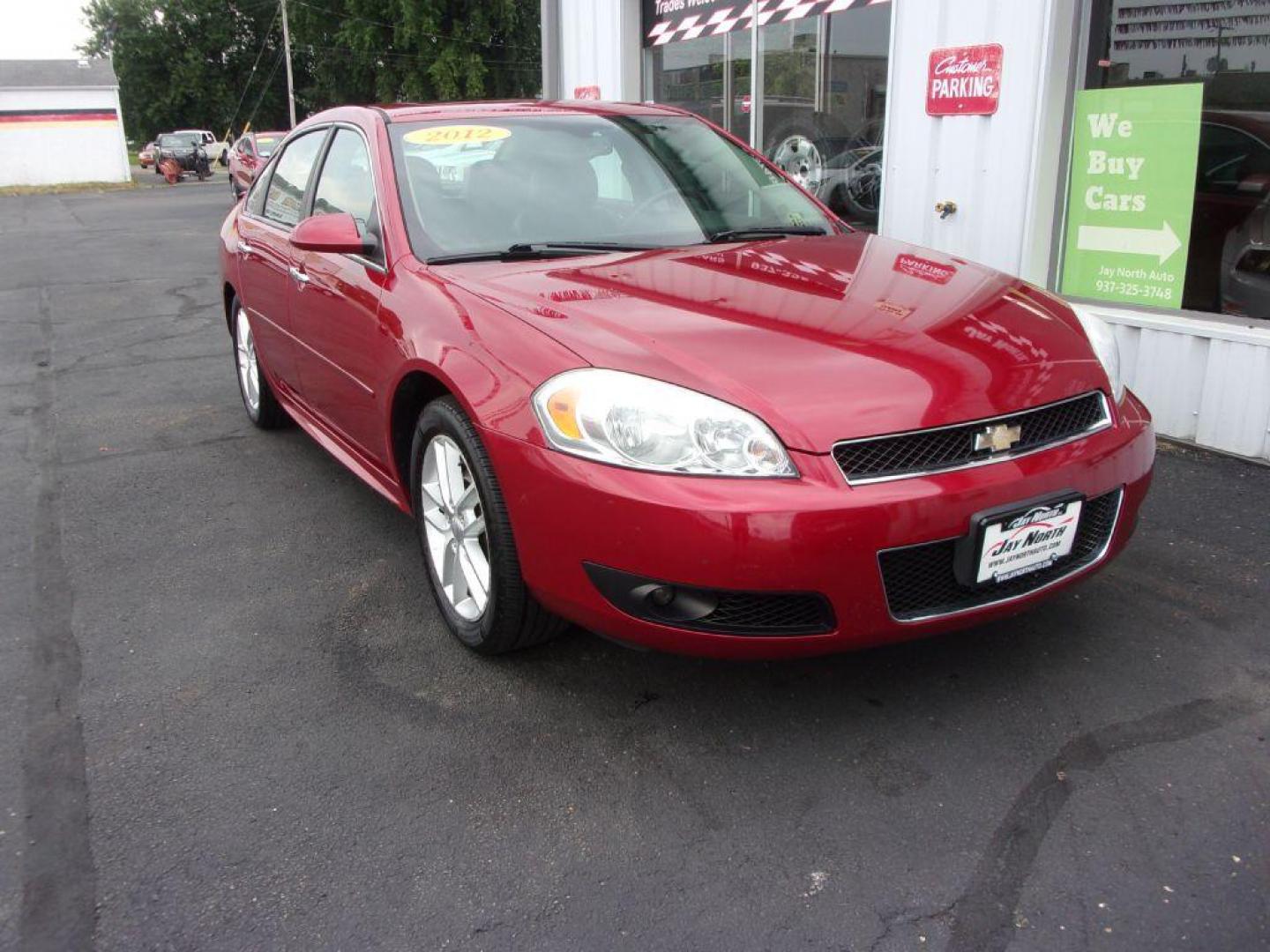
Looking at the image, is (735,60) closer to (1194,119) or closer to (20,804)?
(1194,119)

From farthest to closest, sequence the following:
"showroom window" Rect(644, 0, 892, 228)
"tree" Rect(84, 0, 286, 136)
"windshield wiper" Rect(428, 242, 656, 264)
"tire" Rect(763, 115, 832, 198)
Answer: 1. "tree" Rect(84, 0, 286, 136)
2. "tire" Rect(763, 115, 832, 198)
3. "showroom window" Rect(644, 0, 892, 228)
4. "windshield wiper" Rect(428, 242, 656, 264)

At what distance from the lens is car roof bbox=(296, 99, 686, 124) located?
3818 millimetres

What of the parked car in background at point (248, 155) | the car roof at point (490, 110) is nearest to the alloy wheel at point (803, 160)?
the car roof at point (490, 110)

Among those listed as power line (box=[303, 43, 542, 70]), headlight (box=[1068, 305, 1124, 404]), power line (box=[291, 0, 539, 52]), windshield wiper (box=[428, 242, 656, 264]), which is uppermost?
power line (box=[291, 0, 539, 52])

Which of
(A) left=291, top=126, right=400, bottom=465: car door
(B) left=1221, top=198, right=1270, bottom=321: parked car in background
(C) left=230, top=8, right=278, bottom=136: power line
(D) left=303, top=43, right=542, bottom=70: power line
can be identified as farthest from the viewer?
(C) left=230, top=8, right=278, bottom=136: power line

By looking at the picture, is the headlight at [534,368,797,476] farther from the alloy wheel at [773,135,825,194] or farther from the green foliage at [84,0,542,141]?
the green foliage at [84,0,542,141]

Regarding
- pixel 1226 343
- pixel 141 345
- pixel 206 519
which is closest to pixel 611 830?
pixel 206 519

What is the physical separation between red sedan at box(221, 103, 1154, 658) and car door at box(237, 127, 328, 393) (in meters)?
0.65

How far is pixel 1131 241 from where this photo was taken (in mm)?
5191

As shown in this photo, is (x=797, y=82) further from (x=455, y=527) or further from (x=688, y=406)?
(x=688, y=406)

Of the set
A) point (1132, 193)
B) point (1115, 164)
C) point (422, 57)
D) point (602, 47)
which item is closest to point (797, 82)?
point (602, 47)

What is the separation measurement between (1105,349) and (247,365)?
4204 millimetres

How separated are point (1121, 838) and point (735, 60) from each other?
7545 mm

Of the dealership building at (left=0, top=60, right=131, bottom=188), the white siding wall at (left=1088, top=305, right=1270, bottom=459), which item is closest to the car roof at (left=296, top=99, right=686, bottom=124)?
the white siding wall at (left=1088, top=305, right=1270, bottom=459)
